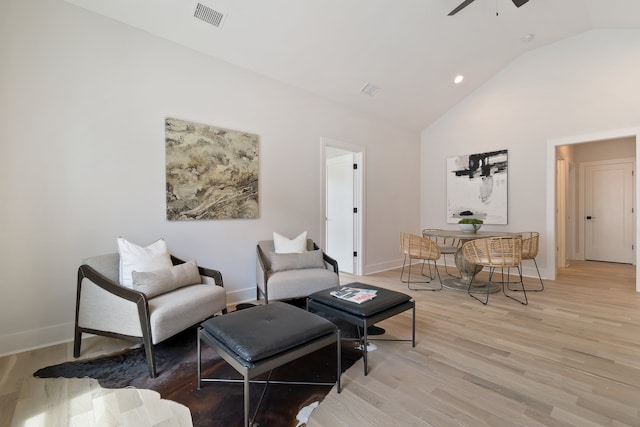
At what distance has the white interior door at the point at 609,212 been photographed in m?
5.70

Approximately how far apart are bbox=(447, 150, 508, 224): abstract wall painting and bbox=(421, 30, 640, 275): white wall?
0.12 metres

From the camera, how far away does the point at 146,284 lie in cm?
222

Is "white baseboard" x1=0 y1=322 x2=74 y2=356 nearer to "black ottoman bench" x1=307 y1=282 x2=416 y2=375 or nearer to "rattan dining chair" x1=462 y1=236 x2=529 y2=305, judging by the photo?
"black ottoman bench" x1=307 y1=282 x2=416 y2=375

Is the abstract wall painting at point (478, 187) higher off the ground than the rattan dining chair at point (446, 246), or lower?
higher

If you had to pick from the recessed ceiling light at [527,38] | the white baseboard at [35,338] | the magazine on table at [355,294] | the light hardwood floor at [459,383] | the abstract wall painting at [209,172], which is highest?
the recessed ceiling light at [527,38]

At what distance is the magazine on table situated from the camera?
7.23ft

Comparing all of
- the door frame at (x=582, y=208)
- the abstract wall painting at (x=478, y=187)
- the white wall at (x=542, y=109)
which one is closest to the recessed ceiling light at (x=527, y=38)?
the white wall at (x=542, y=109)

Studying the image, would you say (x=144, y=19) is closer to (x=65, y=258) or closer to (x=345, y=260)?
(x=65, y=258)

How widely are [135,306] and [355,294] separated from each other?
1579 millimetres

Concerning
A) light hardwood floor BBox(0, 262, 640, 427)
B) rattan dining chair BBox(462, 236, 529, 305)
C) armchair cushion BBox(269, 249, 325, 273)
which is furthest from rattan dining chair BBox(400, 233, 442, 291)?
armchair cushion BBox(269, 249, 325, 273)

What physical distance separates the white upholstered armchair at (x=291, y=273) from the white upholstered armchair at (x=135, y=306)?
599 millimetres

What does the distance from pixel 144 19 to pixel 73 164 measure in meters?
1.47

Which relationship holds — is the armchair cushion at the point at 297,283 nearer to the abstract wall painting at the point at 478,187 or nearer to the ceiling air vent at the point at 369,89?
the ceiling air vent at the point at 369,89

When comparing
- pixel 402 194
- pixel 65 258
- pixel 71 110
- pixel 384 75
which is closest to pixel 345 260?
pixel 402 194
